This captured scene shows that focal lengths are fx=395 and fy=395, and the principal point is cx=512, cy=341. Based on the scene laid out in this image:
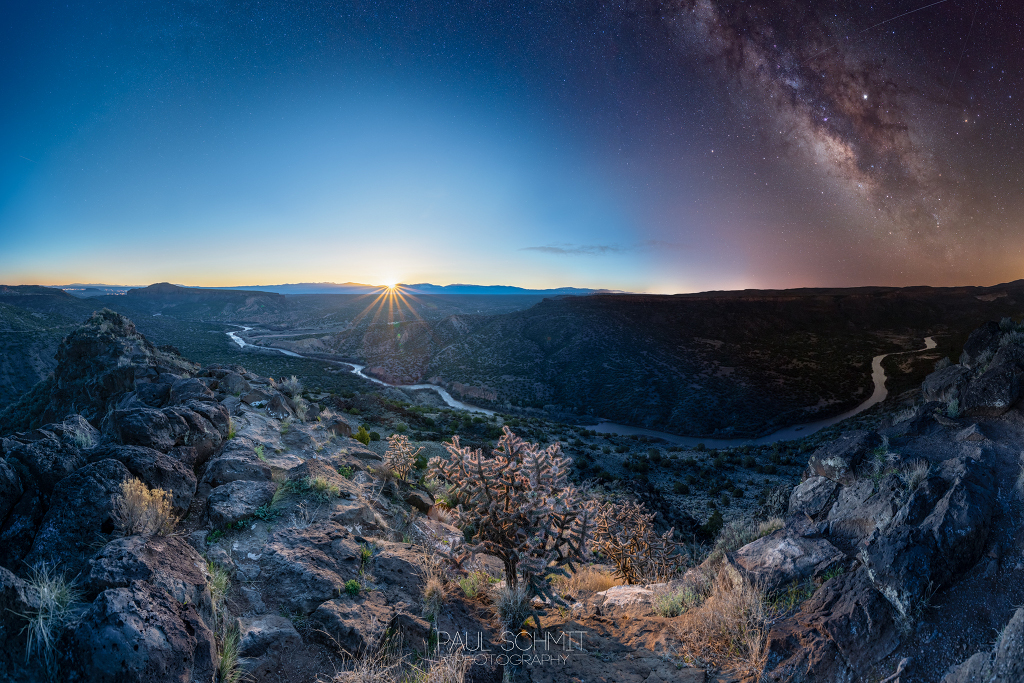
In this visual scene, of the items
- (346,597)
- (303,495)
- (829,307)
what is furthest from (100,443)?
(829,307)

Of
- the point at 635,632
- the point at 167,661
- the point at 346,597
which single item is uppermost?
the point at 167,661

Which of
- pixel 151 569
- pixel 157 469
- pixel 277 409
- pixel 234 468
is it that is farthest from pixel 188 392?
pixel 151 569

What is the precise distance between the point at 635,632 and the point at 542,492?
1.79m

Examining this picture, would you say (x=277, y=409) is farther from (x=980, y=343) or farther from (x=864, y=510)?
(x=980, y=343)

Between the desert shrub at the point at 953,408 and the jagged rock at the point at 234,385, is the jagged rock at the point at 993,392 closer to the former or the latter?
the desert shrub at the point at 953,408

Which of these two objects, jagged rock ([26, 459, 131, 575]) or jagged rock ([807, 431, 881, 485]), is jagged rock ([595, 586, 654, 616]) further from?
jagged rock ([26, 459, 131, 575])

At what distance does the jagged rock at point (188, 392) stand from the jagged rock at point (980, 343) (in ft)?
58.0

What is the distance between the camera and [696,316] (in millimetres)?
64562

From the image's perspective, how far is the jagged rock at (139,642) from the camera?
90.4 inches

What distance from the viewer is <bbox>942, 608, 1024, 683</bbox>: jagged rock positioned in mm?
2113

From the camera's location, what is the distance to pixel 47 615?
2455 mm

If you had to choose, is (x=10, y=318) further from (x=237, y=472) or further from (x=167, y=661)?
(x=167, y=661)

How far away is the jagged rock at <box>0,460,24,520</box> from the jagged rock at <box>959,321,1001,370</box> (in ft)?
52.6

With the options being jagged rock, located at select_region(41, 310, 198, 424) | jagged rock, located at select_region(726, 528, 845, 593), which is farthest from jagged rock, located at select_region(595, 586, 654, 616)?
jagged rock, located at select_region(41, 310, 198, 424)
